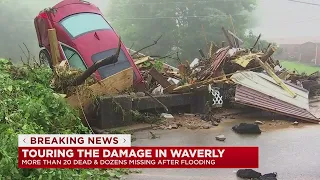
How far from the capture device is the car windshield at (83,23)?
8820mm

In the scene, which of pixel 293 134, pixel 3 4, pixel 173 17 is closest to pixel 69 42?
pixel 293 134

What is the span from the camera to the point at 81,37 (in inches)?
340

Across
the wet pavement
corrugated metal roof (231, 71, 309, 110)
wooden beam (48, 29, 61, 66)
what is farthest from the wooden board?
corrugated metal roof (231, 71, 309, 110)

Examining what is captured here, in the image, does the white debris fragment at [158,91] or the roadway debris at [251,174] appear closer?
the roadway debris at [251,174]

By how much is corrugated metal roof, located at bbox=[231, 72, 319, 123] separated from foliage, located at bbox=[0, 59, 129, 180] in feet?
13.3

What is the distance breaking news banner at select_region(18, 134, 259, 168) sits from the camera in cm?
330

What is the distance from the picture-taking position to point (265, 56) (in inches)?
405

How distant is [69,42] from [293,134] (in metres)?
5.15

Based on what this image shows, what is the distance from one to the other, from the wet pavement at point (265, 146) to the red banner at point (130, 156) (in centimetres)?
133

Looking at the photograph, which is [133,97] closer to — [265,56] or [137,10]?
[265,56]

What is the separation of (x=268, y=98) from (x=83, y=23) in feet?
15.3

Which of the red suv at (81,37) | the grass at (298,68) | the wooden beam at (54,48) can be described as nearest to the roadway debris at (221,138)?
the red suv at (81,37)

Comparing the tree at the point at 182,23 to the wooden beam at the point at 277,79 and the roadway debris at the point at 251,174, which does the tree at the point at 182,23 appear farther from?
the roadway debris at the point at 251,174

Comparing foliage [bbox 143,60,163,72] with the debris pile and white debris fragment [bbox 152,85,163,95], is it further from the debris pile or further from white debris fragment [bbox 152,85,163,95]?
white debris fragment [bbox 152,85,163,95]
